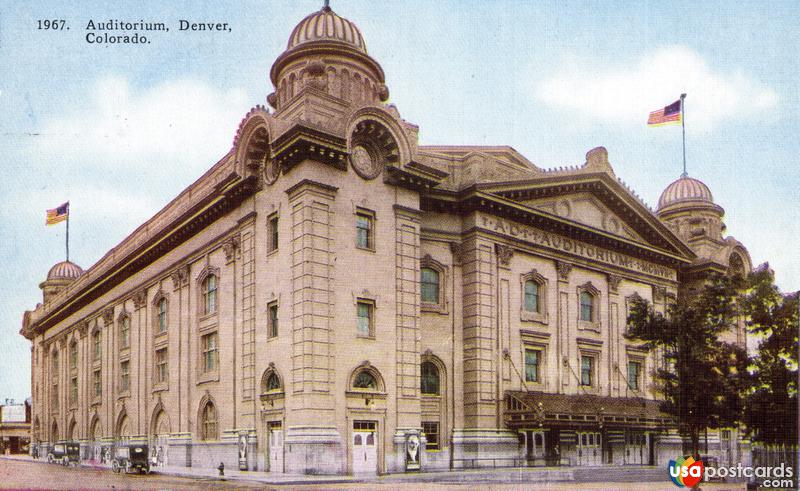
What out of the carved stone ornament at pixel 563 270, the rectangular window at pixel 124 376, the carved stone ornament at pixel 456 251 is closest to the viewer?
the carved stone ornament at pixel 456 251

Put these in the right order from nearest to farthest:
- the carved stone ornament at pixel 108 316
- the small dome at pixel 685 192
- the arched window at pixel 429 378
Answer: the arched window at pixel 429 378, the carved stone ornament at pixel 108 316, the small dome at pixel 685 192

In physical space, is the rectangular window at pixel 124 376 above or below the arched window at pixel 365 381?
below

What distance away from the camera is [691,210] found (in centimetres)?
5572

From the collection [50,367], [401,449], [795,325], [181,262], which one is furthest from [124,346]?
[795,325]

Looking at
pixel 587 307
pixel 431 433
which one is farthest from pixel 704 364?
pixel 587 307

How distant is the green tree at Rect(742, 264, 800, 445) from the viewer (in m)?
25.0

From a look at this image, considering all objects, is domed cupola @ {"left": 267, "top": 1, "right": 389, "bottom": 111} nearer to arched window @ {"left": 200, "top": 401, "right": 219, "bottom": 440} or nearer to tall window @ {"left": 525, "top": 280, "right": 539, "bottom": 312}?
tall window @ {"left": 525, "top": 280, "right": 539, "bottom": 312}

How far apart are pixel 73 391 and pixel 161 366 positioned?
21190mm

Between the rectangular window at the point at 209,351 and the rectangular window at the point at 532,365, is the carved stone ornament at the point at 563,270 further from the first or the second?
the rectangular window at the point at 209,351

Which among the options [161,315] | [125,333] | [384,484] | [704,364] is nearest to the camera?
[384,484]

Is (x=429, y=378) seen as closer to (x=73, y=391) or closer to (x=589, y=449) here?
(x=589, y=449)

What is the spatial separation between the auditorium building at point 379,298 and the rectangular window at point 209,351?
0.62ft

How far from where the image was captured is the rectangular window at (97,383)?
186ft

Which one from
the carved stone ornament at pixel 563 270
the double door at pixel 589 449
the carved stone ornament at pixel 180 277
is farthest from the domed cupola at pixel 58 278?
the double door at pixel 589 449
